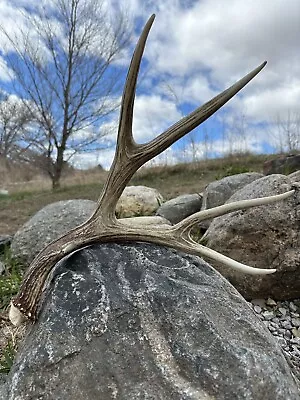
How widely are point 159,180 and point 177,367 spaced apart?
35.8ft

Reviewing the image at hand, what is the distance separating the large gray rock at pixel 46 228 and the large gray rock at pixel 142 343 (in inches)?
112

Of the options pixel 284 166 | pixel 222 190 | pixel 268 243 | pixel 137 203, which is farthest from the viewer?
pixel 284 166

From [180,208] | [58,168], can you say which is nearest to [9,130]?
[58,168]

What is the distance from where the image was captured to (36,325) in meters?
1.44

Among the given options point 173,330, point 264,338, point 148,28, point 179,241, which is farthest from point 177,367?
point 148,28

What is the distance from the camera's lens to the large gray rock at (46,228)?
4.35 meters

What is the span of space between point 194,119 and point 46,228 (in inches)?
129

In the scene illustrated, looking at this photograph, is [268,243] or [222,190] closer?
[268,243]

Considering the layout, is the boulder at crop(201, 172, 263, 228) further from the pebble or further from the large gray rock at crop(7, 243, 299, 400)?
the large gray rock at crop(7, 243, 299, 400)

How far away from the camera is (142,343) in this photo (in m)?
1.32

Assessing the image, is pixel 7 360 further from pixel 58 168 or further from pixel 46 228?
pixel 58 168

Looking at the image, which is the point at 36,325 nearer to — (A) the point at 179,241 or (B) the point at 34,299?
(B) the point at 34,299

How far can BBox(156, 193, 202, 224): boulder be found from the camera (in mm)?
5449

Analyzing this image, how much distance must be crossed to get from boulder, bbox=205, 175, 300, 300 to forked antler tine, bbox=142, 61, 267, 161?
1669 mm
